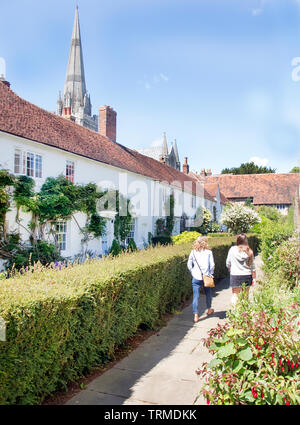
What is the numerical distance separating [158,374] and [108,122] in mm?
21882

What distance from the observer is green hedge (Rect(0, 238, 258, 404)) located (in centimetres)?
337

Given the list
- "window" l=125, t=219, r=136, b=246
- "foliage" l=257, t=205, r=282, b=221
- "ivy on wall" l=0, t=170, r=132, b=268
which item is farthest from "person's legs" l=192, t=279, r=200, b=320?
"foliage" l=257, t=205, r=282, b=221

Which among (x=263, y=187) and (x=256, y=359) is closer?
(x=256, y=359)

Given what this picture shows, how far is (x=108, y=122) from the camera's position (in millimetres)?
24484

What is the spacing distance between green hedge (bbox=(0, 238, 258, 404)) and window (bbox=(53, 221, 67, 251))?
8.73 meters

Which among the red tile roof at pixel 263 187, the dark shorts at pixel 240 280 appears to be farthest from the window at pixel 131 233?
the red tile roof at pixel 263 187

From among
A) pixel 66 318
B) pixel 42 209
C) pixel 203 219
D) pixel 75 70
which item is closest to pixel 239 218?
pixel 203 219

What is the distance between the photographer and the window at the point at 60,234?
1482 centimetres

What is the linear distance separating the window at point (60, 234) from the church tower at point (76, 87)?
6090cm

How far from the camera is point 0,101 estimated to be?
14.4 meters

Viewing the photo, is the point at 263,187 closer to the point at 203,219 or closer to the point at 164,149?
the point at 164,149

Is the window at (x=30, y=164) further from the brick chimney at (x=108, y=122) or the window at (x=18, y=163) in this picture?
the brick chimney at (x=108, y=122)

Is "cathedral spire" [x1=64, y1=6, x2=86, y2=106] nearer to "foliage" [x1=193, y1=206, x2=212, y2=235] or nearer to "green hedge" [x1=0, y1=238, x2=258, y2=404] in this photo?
"foliage" [x1=193, y1=206, x2=212, y2=235]
